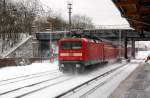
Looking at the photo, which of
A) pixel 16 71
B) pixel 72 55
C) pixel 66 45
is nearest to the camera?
pixel 72 55

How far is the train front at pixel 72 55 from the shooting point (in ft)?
94.2

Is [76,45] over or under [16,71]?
over

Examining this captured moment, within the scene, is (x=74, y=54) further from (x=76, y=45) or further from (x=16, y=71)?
(x=16, y=71)

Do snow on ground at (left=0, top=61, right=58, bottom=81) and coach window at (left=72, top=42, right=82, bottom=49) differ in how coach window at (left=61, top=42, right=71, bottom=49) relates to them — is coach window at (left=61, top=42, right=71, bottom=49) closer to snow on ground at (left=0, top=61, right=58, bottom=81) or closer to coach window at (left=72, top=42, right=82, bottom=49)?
coach window at (left=72, top=42, right=82, bottom=49)

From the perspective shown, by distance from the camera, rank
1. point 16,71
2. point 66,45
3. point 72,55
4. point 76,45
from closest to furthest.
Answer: point 72,55
point 76,45
point 66,45
point 16,71

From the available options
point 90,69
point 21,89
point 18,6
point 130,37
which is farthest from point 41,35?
point 21,89

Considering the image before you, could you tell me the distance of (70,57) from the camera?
28.9 metres

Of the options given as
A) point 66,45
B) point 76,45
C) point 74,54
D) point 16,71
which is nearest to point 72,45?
point 76,45

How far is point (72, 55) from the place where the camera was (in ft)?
95.1

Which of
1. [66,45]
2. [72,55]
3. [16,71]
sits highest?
[66,45]

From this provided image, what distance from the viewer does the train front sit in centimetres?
2872

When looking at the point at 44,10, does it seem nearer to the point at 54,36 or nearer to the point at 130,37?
the point at 54,36

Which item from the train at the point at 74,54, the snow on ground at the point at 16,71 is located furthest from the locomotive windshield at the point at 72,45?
the snow on ground at the point at 16,71

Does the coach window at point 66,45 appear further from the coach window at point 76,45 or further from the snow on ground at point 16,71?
the snow on ground at point 16,71
